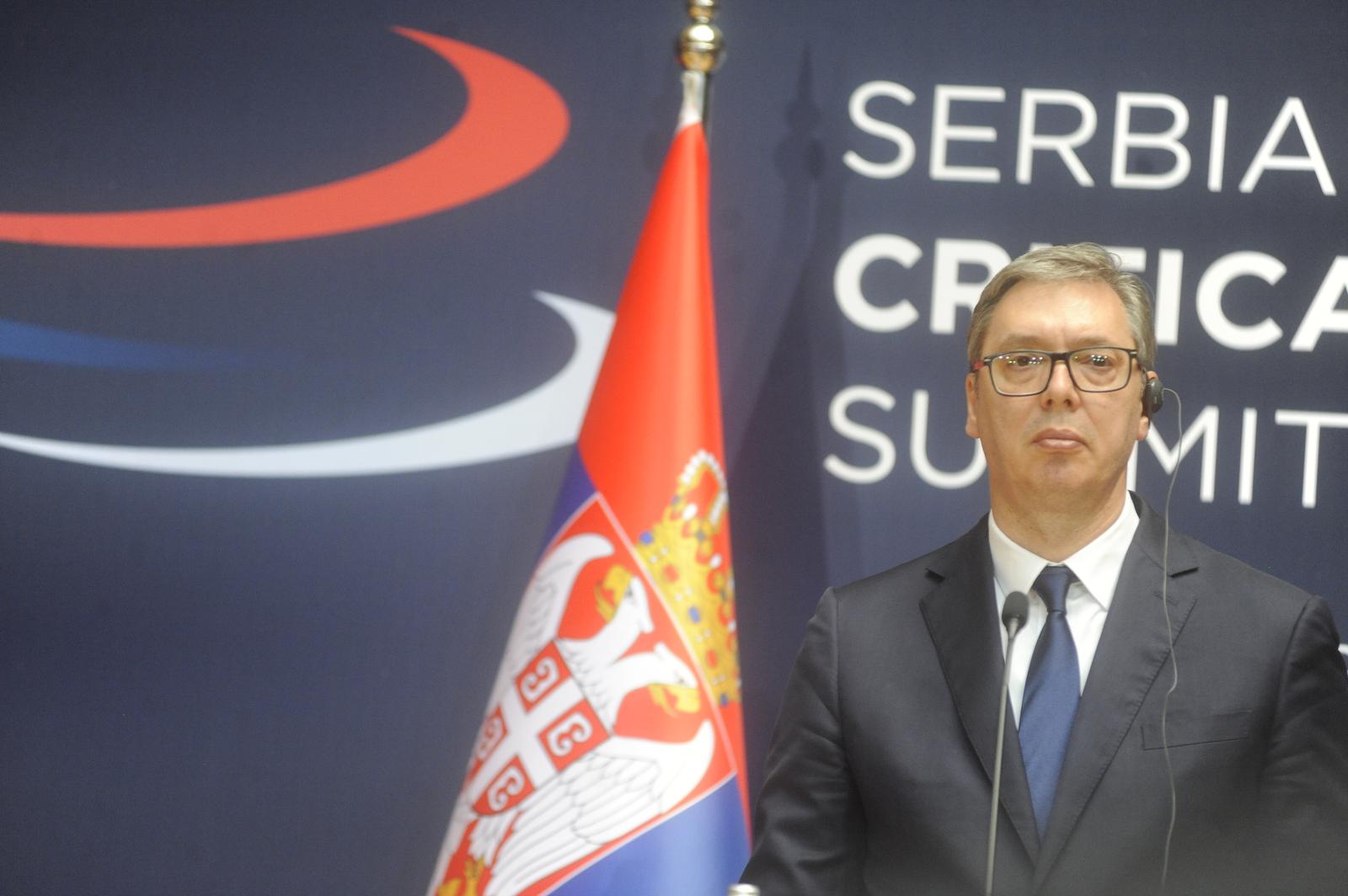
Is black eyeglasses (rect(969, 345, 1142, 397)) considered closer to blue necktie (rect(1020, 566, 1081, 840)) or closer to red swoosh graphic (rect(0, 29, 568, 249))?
blue necktie (rect(1020, 566, 1081, 840))

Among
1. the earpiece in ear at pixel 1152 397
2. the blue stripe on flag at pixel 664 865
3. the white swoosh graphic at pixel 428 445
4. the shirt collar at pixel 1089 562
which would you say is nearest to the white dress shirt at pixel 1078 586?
the shirt collar at pixel 1089 562

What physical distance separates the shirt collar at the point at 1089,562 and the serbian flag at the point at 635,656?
2.13 feet

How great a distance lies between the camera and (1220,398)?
2.78 m

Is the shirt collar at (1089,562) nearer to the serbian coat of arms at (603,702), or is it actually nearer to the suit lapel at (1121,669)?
the suit lapel at (1121,669)

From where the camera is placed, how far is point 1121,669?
5.55ft

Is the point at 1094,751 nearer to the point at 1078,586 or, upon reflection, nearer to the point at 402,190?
the point at 1078,586

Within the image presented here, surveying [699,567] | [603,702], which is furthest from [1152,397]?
[603,702]

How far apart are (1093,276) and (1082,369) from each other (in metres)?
0.14

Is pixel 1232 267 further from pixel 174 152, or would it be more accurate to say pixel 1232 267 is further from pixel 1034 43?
pixel 174 152

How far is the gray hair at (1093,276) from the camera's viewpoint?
1.84 meters

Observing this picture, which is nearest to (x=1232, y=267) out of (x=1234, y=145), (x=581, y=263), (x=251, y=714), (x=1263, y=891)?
(x=1234, y=145)

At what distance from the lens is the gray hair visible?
6.04 feet

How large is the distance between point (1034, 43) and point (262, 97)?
5.45 ft

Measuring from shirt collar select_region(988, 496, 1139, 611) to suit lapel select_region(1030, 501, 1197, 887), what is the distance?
0.09 ft
